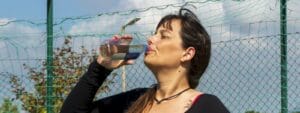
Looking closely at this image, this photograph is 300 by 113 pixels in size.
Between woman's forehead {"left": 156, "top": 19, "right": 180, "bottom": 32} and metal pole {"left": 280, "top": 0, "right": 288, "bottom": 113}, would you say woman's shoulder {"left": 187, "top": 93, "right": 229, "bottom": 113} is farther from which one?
metal pole {"left": 280, "top": 0, "right": 288, "bottom": 113}

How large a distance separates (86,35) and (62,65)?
54 centimetres

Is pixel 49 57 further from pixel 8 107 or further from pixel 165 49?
pixel 165 49

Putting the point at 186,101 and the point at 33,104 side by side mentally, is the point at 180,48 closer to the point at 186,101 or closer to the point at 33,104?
the point at 186,101

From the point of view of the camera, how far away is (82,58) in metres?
5.85

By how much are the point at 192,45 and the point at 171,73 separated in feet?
0.37

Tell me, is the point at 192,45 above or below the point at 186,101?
above

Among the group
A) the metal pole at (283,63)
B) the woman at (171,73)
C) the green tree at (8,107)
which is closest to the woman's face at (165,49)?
the woman at (171,73)

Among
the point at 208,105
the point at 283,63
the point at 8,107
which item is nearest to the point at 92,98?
the point at 208,105

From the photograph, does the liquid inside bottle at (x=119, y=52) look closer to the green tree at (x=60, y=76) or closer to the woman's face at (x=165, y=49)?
the woman's face at (x=165, y=49)

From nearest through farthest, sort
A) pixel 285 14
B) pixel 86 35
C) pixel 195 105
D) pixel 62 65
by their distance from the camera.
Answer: pixel 195 105
pixel 285 14
pixel 86 35
pixel 62 65

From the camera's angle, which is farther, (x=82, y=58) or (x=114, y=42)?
(x=82, y=58)

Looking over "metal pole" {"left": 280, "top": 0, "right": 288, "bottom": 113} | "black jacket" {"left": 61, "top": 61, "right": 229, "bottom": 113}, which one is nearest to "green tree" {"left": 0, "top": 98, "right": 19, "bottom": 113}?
"metal pole" {"left": 280, "top": 0, "right": 288, "bottom": 113}

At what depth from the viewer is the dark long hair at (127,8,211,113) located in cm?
240

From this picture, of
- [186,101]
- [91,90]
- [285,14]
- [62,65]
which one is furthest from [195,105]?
[62,65]
